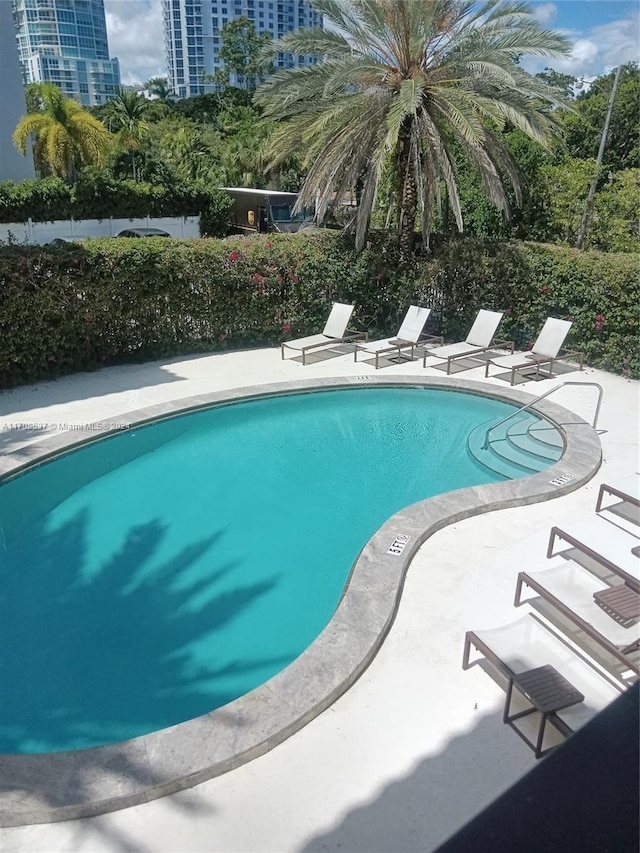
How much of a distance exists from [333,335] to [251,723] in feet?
32.8

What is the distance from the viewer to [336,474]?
28.8 ft

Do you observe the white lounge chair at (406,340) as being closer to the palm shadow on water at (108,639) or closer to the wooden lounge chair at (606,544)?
the palm shadow on water at (108,639)

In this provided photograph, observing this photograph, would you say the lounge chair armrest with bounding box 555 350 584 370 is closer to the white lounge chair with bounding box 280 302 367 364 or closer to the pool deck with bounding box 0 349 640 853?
the white lounge chair with bounding box 280 302 367 364

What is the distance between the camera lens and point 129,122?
123 feet

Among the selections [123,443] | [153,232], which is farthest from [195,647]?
[153,232]

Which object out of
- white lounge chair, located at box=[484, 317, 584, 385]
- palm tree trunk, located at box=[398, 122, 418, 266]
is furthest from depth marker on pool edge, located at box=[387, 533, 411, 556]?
palm tree trunk, located at box=[398, 122, 418, 266]

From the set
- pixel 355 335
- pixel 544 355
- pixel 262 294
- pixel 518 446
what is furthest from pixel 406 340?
pixel 518 446

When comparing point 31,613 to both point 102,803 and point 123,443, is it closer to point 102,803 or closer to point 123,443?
point 102,803

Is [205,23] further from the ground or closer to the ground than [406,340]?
further from the ground

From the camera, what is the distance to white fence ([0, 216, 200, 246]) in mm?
26078

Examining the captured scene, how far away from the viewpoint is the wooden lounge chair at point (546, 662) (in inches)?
165

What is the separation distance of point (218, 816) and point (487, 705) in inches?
78.8

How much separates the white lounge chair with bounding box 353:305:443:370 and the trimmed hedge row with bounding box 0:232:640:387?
3.63 feet

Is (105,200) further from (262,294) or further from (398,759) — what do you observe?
(398,759)
